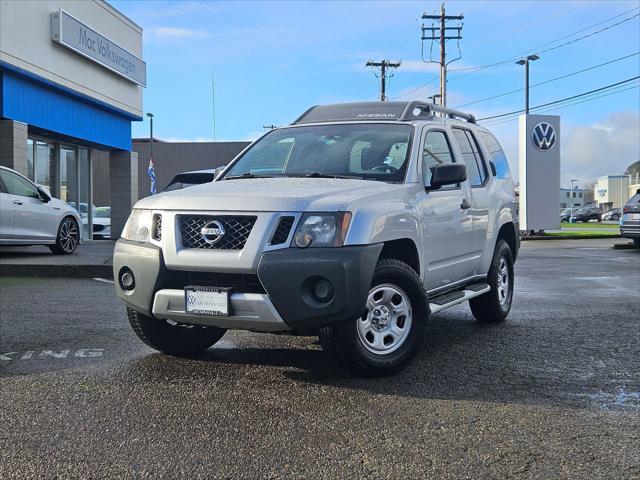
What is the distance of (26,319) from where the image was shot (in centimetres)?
696

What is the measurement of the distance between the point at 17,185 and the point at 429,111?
8.55 m

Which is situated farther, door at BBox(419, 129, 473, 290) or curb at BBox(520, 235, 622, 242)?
curb at BBox(520, 235, 622, 242)

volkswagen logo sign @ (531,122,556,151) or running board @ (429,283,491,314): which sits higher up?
volkswagen logo sign @ (531,122,556,151)

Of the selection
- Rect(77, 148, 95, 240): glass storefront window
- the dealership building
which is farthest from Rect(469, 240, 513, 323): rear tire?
Rect(77, 148, 95, 240): glass storefront window

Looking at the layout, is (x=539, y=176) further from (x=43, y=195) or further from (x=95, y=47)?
(x=43, y=195)

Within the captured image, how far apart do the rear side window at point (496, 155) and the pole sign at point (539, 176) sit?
20.8 metres

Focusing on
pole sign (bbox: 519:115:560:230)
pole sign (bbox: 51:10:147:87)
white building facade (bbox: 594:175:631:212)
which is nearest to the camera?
pole sign (bbox: 51:10:147:87)

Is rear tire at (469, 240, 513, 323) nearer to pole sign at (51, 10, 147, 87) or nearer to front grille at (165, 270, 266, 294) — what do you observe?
front grille at (165, 270, 266, 294)

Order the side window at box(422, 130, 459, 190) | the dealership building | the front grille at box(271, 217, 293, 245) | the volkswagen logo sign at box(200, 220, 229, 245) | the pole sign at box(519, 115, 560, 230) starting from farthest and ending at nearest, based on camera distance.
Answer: the pole sign at box(519, 115, 560, 230)
the dealership building
the side window at box(422, 130, 459, 190)
the volkswagen logo sign at box(200, 220, 229, 245)
the front grille at box(271, 217, 293, 245)

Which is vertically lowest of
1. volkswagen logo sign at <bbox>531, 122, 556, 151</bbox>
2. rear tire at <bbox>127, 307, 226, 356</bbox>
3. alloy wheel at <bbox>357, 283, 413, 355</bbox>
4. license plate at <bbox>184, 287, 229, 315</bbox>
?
rear tire at <bbox>127, 307, 226, 356</bbox>

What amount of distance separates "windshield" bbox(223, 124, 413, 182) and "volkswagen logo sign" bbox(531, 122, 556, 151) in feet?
76.9

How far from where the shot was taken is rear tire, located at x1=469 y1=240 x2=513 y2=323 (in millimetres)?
6898

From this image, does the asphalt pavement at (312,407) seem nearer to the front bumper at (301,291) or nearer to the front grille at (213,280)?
the front bumper at (301,291)

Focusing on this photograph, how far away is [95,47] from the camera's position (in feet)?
62.9
